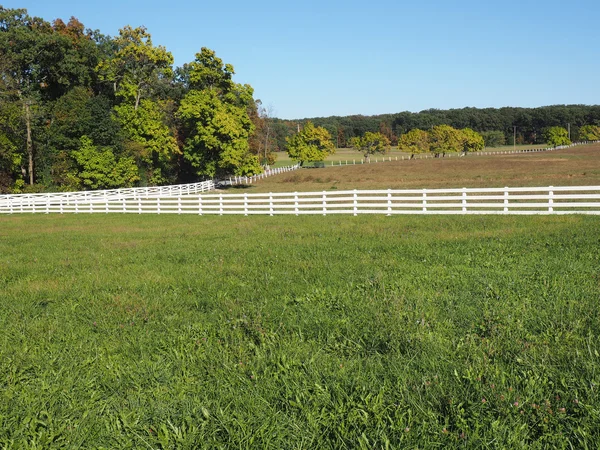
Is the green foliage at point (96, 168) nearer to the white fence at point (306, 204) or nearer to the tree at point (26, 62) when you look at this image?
the tree at point (26, 62)

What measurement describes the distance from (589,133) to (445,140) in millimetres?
63601

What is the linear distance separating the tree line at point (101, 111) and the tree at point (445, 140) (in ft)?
288

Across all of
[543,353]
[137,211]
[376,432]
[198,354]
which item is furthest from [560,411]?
[137,211]

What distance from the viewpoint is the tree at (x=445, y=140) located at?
134375 millimetres

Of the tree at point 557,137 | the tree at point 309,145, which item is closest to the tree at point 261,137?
the tree at point 309,145

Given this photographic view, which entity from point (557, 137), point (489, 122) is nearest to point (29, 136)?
point (557, 137)

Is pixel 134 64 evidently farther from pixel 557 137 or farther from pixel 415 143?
pixel 557 137

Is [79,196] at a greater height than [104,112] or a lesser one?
lesser

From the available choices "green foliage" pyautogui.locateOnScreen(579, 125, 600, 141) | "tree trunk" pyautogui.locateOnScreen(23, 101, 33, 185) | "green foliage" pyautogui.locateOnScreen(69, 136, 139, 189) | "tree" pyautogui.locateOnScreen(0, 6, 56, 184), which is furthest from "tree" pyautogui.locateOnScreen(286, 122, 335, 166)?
"green foliage" pyautogui.locateOnScreen(579, 125, 600, 141)

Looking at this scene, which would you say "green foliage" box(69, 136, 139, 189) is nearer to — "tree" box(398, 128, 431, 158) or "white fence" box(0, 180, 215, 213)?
"white fence" box(0, 180, 215, 213)

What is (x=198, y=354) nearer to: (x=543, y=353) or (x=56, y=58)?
(x=543, y=353)

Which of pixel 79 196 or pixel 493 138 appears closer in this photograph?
pixel 79 196

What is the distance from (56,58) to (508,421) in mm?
58128

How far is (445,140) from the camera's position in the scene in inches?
5344
